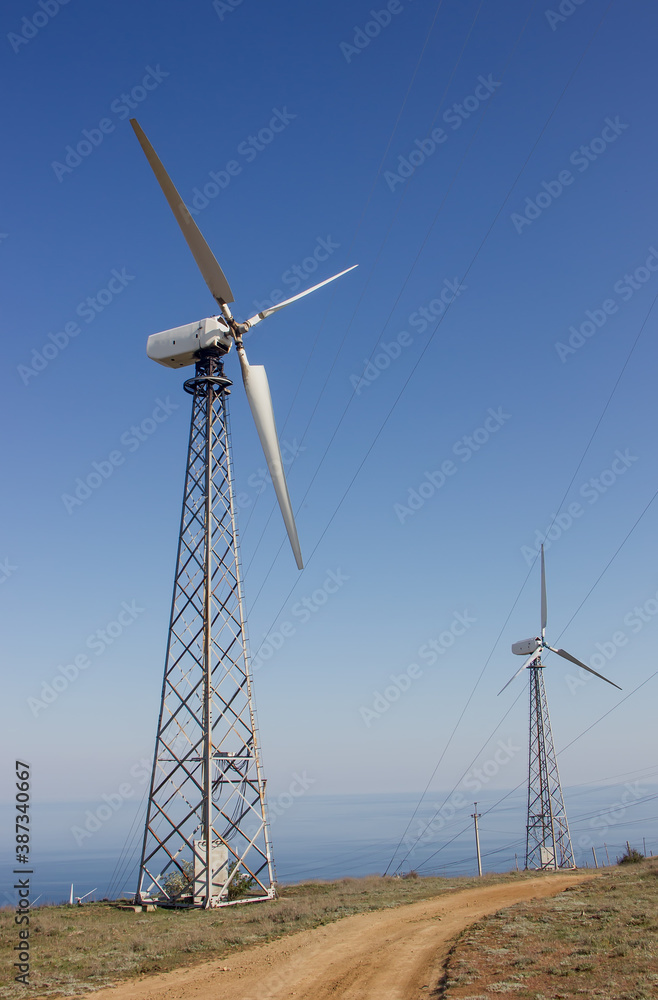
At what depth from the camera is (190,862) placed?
2997cm

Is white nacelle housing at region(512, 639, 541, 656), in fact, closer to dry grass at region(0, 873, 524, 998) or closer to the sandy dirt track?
dry grass at region(0, 873, 524, 998)

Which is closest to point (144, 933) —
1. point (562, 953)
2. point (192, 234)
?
point (562, 953)

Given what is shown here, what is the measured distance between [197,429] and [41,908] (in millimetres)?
23945

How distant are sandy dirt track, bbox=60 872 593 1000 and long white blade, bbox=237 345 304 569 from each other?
12324mm

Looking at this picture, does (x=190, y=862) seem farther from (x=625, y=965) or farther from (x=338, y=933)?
(x=625, y=965)

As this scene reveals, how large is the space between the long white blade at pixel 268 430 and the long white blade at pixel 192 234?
9.57 ft

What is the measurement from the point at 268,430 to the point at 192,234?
9507 millimetres

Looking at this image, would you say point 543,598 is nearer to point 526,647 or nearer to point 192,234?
point 526,647

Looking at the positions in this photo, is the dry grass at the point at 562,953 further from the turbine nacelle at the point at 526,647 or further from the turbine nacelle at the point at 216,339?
the turbine nacelle at the point at 526,647

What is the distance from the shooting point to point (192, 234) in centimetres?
3039

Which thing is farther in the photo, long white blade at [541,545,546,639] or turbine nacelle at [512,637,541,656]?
turbine nacelle at [512,637,541,656]

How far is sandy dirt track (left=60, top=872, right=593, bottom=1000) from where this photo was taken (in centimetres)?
1536

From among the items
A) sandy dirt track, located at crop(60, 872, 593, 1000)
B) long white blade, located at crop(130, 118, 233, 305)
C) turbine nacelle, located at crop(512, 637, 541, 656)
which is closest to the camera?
sandy dirt track, located at crop(60, 872, 593, 1000)

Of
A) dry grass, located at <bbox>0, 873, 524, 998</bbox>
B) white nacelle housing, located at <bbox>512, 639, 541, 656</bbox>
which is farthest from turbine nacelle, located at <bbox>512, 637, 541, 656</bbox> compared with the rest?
dry grass, located at <bbox>0, 873, 524, 998</bbox>
